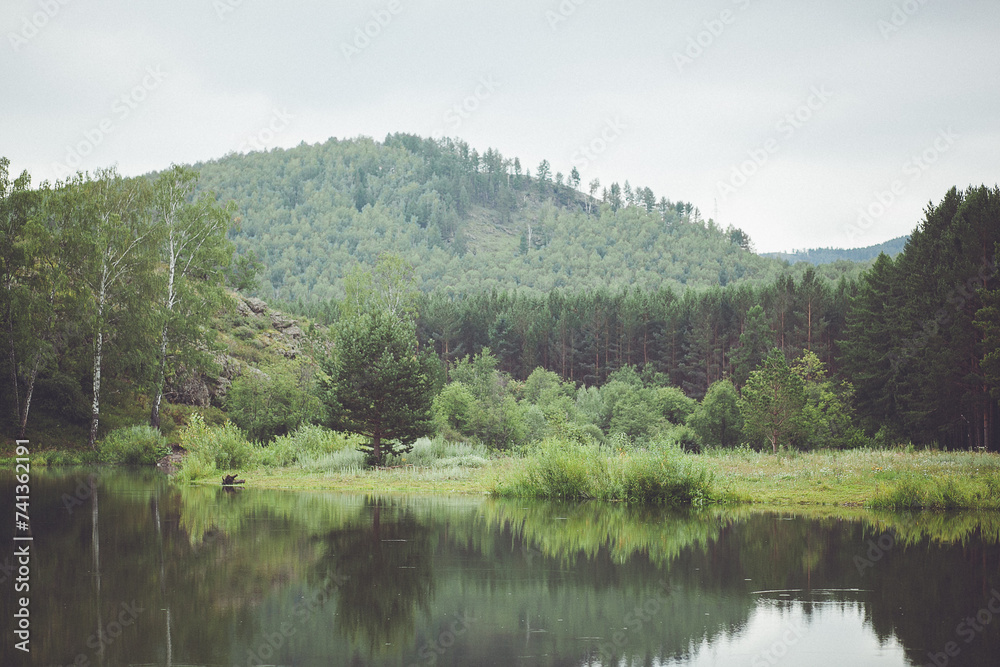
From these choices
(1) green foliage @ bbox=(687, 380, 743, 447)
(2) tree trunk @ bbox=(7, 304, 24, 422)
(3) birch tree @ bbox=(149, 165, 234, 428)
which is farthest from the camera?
(1) green foliage @ bbox=(687, 380, 743, 447)

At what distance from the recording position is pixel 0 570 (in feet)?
42.6

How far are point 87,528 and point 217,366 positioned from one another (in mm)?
36726

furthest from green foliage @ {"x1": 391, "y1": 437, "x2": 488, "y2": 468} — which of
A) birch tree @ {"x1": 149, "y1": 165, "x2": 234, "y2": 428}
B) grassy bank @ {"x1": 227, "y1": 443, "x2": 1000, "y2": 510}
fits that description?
birch tree @ {"x1": 149, "y1": 165, "x2": 234, "y2": 428}

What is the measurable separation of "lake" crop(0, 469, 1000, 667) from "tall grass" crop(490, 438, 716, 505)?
10.8 feet

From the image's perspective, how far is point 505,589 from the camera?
12.3 meters

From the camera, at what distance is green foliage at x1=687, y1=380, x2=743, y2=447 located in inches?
2308

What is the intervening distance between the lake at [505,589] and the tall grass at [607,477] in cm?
329

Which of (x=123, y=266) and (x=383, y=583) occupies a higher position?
(x=123, y=266)

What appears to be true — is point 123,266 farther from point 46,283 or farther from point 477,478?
point 477,478

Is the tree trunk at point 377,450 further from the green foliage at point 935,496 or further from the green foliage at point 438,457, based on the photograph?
the green foliage at point 935,496

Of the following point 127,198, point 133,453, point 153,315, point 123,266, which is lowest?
point 133,453

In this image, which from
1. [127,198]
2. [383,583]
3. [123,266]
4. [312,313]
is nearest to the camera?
[383,583]

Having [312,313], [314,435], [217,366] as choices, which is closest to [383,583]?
[314,435]

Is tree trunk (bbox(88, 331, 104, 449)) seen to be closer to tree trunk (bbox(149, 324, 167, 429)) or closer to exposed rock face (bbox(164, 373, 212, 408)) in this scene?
tree trunk (bbox(149, 324, 167, 429))
